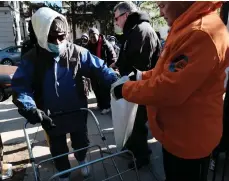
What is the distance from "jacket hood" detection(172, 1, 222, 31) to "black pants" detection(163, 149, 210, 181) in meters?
0.88

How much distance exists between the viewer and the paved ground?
3.12 metres

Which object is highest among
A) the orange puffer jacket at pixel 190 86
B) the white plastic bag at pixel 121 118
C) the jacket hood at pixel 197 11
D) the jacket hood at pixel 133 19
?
the jacket hood at pixel 197 11

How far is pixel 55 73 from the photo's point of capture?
93.0 inches

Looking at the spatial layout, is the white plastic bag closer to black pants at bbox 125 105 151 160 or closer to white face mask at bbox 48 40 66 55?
white face mask at bbox 48 40 66 55

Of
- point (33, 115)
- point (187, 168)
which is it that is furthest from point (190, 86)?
point (33, 115)

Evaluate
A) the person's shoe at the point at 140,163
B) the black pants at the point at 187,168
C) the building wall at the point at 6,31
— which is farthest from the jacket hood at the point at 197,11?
the building wall at the point at 6,31

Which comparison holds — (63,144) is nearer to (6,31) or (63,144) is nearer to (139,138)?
(139,138)

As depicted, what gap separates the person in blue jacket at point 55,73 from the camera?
7.24ft

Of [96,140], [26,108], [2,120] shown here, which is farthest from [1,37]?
[26,108]

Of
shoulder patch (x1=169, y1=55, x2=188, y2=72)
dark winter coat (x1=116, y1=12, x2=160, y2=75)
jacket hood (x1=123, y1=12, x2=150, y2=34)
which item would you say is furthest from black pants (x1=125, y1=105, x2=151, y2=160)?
shoulder patch (x1=169, y1=55, x2=188, y2=72)

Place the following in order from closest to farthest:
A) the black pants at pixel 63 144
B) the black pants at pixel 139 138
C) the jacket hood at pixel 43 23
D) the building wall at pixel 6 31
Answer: the jacket hood at pixel 43 23 → the black pants at pixel 63 144 → the black pants at pixel 139 138 → the building wall at pixel 6 31

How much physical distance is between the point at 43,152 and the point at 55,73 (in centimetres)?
187

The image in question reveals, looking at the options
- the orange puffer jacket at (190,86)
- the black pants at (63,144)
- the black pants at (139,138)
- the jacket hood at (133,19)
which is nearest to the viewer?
the orange puffer jacket at (190,86)

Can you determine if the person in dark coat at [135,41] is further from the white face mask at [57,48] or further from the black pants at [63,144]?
the white face mask at [57,48]
